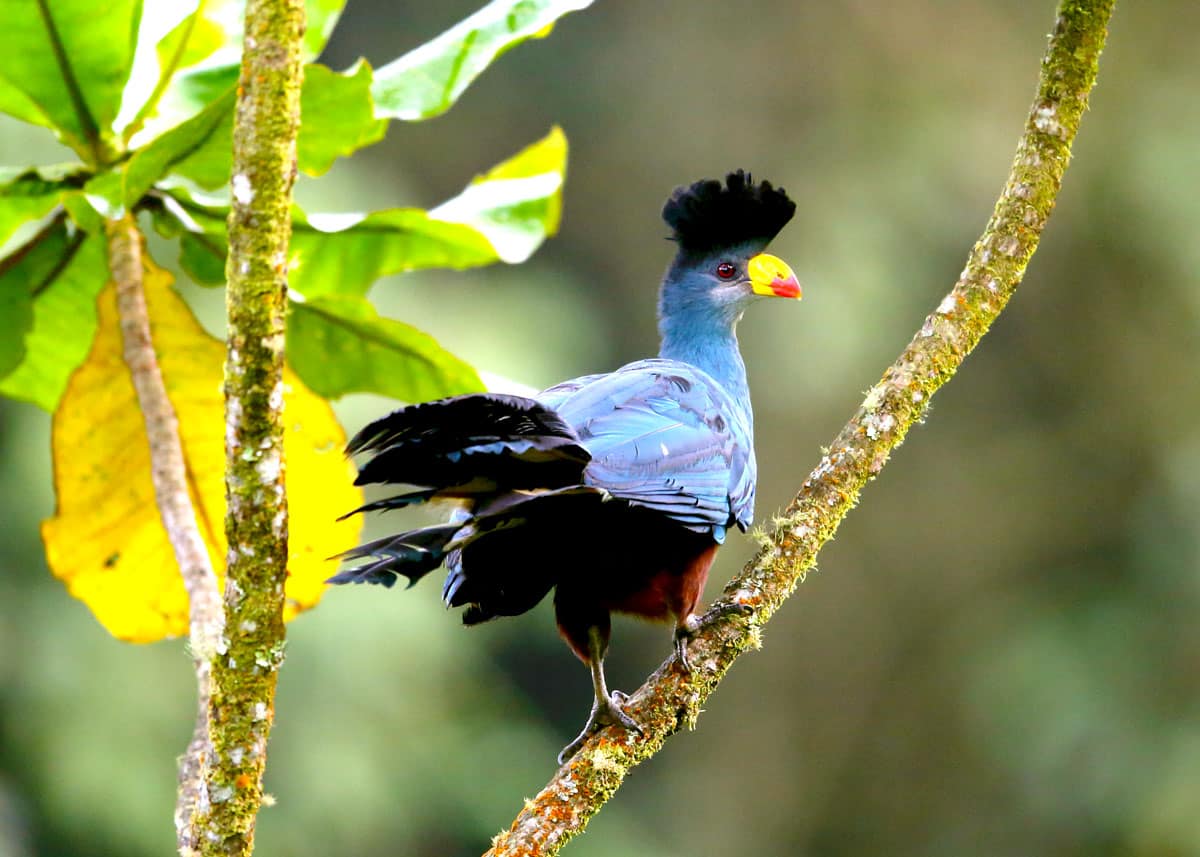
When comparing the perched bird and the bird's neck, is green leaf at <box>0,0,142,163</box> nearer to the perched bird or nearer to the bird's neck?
the perched bird

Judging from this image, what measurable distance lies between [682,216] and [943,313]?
123 cm

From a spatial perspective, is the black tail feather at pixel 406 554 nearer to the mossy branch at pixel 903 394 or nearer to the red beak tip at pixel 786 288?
the mossy branch at pixel 903 394

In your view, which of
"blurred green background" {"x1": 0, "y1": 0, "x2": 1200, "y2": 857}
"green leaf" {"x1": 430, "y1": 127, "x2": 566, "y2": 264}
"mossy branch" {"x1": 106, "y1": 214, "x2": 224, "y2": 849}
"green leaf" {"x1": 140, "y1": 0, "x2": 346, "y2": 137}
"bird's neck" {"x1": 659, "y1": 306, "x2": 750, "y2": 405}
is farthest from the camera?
"blurred green background" {"x1": 0, "y1": 0, "x2": 1200, "y2": 857}

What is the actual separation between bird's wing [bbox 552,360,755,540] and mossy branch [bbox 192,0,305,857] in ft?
2.28

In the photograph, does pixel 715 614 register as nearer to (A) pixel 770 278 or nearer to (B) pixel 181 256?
(B) pixel 181 256

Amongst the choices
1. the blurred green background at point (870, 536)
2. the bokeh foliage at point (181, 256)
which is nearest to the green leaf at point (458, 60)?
the bokeh foliage at point (181, 256)

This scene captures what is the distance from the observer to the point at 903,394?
7.43ft

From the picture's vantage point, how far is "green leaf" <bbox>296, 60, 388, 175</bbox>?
2.15 meters

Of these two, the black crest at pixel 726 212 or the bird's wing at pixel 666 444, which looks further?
the black crest at pixel 726 212

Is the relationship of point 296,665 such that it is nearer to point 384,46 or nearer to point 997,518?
point 997,518

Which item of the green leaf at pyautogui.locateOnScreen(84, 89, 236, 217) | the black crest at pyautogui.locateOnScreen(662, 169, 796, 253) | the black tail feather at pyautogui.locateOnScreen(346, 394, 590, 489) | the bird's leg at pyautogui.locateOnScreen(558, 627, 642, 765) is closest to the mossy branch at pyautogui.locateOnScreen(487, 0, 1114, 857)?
the bird's leg at pyautogui.locateOnScreen(558, 627, 642, 765)

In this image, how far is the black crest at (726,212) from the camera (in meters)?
3.30

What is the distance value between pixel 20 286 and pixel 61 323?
0.69ft

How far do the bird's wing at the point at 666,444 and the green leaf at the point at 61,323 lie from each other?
2.93 ft
